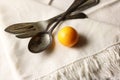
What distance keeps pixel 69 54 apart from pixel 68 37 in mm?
37

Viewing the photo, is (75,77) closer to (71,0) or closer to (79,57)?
(79,57)

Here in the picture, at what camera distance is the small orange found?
49 centimetres

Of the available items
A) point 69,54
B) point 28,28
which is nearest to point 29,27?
point 28,28

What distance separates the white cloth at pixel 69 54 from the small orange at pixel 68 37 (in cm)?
2

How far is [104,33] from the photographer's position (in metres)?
0.53

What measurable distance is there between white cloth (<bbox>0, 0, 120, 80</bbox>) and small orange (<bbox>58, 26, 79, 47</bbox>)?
0.02m

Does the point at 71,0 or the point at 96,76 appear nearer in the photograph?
the point at 96,76

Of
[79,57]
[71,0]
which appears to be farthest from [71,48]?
[71,0]

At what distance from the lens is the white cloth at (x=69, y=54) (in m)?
0.49

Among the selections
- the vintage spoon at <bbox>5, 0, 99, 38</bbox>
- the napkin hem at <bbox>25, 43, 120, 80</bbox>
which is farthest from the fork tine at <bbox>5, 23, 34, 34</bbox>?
the napkin hem at <bbox>25, 43, 120, 80</bbox>

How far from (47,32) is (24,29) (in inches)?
2.1

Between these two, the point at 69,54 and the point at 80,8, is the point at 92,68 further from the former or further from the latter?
the point at 80,8

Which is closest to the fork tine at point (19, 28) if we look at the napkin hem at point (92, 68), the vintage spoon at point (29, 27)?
the vintage spoon at point (29, 27)

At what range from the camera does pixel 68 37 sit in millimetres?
496
